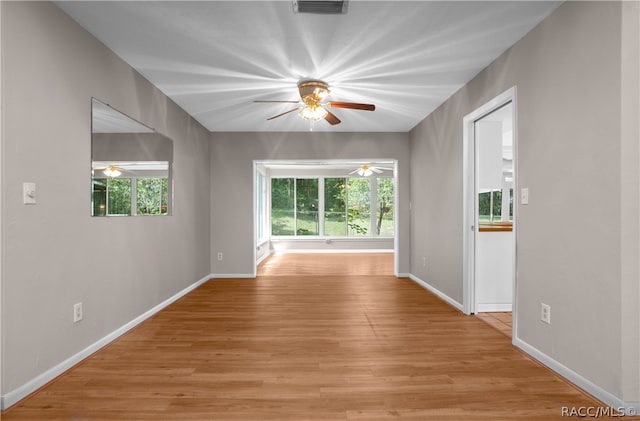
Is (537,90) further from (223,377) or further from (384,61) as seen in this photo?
(223,377)

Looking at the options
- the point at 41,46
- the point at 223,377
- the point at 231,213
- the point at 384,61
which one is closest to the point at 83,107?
the point at 41,46

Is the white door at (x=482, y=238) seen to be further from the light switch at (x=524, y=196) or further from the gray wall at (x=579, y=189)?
the light switch at (x=524, y=196)

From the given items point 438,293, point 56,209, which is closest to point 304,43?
point 56,209

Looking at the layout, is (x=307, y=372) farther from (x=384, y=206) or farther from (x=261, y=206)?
(x=384, y=206)

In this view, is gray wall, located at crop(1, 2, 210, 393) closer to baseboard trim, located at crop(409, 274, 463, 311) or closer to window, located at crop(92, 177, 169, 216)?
window, located at crop(92, 177, 169, 216)

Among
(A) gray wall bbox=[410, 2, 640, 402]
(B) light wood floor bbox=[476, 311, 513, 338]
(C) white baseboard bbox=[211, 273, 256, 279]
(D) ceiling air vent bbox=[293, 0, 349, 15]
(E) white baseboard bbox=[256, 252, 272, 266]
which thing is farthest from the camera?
(E) white baseboard bbox=[256, 252, 272, 266]

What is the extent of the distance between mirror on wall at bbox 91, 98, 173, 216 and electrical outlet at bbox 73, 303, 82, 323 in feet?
2.35

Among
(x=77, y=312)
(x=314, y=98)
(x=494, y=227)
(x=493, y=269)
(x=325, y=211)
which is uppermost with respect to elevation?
(x=314, y=98)

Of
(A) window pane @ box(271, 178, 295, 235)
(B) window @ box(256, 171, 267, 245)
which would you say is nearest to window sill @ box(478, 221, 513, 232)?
(B) window @ box(256, 171, 267, 245)

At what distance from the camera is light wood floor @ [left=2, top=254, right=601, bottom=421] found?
192 cm

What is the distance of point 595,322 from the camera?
6.61 ft

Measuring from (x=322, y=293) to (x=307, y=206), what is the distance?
16.9ft

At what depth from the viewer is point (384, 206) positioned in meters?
9.55

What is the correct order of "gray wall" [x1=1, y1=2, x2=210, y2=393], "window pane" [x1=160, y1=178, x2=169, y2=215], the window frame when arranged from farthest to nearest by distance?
1. the window frame
2. "window pane" [x1=160, y1=178, x2=169, y2=215]
3. "gray wall" [x1=1, y1=2, x2=210, y2=393]
